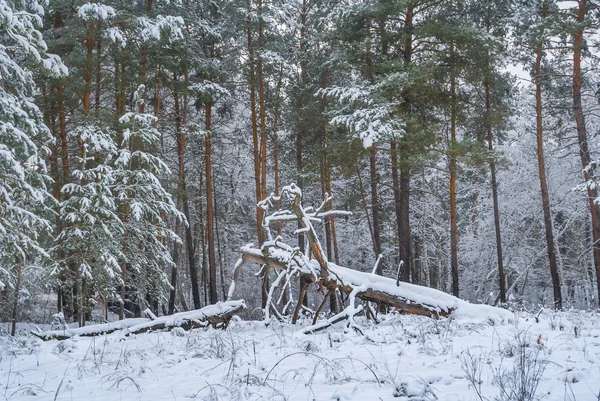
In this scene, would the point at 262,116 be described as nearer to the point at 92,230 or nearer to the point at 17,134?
the point at 92,230

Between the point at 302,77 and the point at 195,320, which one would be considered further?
the point at 302,77

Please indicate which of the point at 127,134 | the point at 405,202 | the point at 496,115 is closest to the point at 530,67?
the point at 496,115

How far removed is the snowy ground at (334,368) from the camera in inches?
125

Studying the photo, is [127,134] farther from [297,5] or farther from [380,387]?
[297,5]

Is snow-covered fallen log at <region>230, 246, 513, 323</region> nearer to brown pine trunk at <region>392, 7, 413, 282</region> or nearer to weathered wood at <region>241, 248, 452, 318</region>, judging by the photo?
weathered wood at <region>241, 248, 452, 318</region>

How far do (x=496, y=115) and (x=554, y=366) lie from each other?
14835mm

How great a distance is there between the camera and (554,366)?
12.0 feet

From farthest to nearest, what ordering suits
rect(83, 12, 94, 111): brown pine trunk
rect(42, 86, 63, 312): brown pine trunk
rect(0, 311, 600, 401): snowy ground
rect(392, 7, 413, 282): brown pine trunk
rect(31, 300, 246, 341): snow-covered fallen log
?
rect(392, 7, 413, 282): brown pine trunk → rect(83, 12, 94, 111): brown pine trunk → rect(42, 86, 63, 312): brown pine trunk → rect(31, 300, 246, 341): snow-covered fallen log → rect(0, 311, 600, 401): snowy ground

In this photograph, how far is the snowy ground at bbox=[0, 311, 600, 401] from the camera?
10.4ft

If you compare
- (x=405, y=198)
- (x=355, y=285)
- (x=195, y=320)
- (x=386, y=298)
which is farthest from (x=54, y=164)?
(x=405, y=198)

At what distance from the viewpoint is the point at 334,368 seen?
153 inches

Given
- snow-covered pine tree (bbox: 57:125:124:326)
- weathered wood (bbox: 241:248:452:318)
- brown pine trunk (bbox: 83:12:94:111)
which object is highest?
brown pine trunk (bbox: 83:12:94:111)

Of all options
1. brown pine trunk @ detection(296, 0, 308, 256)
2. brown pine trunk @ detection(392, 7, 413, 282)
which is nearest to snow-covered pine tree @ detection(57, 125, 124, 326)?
brown pine trunk @ detection(392, 7, 413, 282)

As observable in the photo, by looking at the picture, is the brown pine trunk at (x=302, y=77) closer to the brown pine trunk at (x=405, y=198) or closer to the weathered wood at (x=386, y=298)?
the brown pine trunk at (x=405, y=198)
